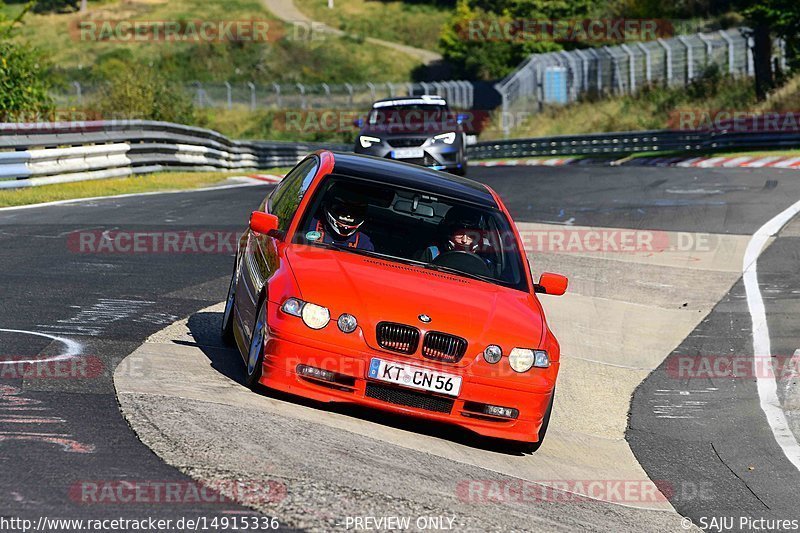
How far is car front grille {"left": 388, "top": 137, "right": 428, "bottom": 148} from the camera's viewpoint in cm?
2262

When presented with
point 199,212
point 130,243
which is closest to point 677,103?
point 199,212

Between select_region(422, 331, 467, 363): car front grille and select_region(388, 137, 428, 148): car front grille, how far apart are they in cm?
1588

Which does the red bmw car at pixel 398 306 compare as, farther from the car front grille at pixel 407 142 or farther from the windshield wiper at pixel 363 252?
the car front grille at pixel 407 142

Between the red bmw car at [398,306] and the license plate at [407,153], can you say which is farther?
the license plate at [407,153]

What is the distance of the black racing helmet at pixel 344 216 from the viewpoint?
26.6 feet

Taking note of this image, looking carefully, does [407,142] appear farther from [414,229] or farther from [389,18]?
[389,18]

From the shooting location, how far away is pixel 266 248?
7980 mm

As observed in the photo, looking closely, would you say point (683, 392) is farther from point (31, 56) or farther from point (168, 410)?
point (31, 56)

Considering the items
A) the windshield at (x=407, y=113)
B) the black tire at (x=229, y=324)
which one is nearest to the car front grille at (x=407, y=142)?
the windshield at (x=407, y=113)

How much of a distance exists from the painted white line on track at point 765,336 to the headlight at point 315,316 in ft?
10.2

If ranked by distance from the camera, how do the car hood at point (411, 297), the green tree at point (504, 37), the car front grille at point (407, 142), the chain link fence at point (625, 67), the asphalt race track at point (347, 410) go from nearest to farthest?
the asphalt race track at point (347, 410) < the car hood at point (411, 297) < the car front grille at point (407, 142) < the chain link fence at point (625, 67) < the green tree at point (504, 37)

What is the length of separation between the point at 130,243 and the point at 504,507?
868cm

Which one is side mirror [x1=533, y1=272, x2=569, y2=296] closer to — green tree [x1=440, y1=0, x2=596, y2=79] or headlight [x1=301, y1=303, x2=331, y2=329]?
headlight [x1=301, y1=303, x2=331, y2=329]

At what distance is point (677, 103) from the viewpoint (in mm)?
45656
